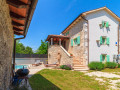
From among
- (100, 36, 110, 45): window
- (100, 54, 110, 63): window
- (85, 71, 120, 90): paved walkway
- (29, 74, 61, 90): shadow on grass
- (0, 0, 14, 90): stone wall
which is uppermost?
(100, 36, 110, 45): window

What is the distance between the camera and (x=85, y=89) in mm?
4398

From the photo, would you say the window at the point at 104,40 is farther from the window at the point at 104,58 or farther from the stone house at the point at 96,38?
the window at the point at 104,58

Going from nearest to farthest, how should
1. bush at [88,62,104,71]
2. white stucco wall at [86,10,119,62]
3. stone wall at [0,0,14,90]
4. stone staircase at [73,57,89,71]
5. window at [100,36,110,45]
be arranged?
stone wall at [0,0,14,90] < bush at [88,62,104,71] < stone staircase at [73,57,89,71] < white stucco wall at [86,10,119,62] < window at [100,36,110,45]

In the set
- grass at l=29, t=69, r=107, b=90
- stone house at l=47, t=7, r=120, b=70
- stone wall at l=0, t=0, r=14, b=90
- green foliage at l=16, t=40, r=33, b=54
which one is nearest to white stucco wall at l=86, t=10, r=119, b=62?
stone house at l=47, t=7, r=120, b=70

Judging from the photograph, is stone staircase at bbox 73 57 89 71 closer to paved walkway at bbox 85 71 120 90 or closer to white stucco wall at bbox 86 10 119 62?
white stucco wall at bbox 86 10 119 62

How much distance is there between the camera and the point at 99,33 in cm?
1193

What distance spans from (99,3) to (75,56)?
8404 mm

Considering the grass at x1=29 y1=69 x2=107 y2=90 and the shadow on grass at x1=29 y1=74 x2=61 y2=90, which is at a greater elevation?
the shadow on grass at x1=29 y1=74 x2=61 y2=90

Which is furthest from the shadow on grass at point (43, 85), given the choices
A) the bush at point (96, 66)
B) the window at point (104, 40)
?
the window at point (104, 40)

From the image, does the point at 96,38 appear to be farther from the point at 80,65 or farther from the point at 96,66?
the point at 80,65

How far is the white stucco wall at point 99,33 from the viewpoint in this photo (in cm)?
1148

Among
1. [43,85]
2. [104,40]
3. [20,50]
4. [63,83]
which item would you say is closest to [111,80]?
[63,83]

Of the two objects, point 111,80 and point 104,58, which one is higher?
point 104,58

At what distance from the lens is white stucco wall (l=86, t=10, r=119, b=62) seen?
11.5 m
